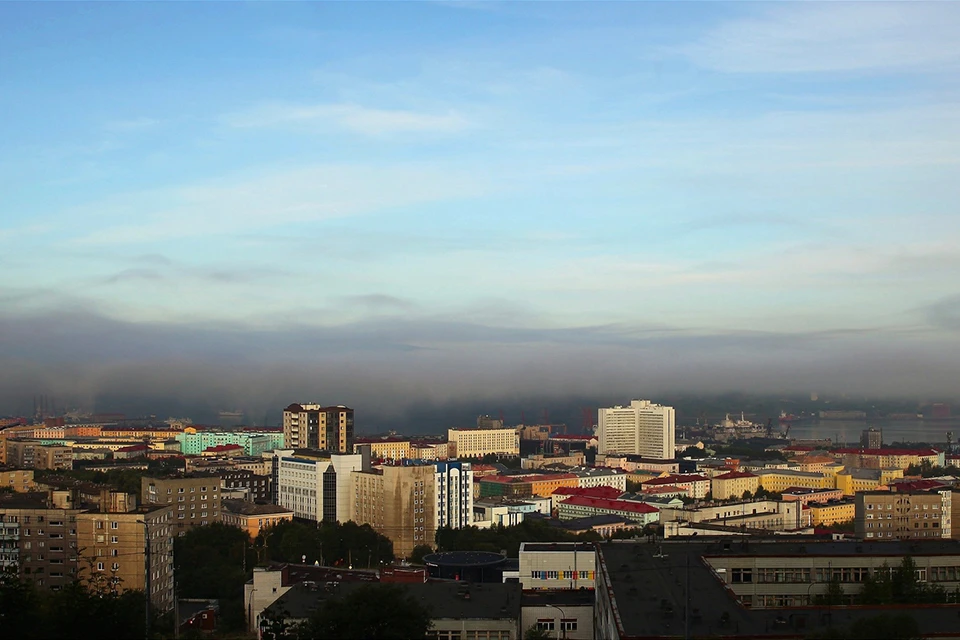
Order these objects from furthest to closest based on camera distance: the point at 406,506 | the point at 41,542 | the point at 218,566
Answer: the point at 406,506
the point at 218,566
the point at 41,542

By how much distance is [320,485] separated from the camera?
92.5 ft

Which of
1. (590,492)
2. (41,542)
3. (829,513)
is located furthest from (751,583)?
(590,492)

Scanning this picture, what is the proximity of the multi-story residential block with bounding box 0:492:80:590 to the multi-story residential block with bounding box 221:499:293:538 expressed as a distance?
879cm

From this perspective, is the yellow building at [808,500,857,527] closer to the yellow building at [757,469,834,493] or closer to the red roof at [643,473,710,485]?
the yellow building at [757,469,834,493]

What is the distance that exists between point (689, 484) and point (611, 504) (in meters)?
8.43

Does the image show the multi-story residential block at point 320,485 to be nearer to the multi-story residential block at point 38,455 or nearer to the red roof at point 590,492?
the red roof at point 590,492

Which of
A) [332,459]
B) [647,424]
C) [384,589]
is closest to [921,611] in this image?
[384,589]

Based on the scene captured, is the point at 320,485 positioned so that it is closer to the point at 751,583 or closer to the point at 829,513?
the point at 829,513

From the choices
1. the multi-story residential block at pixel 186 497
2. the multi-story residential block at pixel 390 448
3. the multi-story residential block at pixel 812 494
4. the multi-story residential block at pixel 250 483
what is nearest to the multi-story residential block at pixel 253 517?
the multi-story residential block at pixel 186 497

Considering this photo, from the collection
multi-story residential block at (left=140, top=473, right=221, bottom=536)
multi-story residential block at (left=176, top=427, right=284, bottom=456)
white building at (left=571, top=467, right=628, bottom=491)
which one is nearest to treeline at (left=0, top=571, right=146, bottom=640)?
multi-story residential block at (left=140, top=473, right=221, bottom=536)

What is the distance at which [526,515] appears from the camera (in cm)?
2980

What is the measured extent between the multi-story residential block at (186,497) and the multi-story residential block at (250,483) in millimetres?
8578

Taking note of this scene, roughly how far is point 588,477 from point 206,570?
85.6ft

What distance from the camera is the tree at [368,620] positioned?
336 inches
